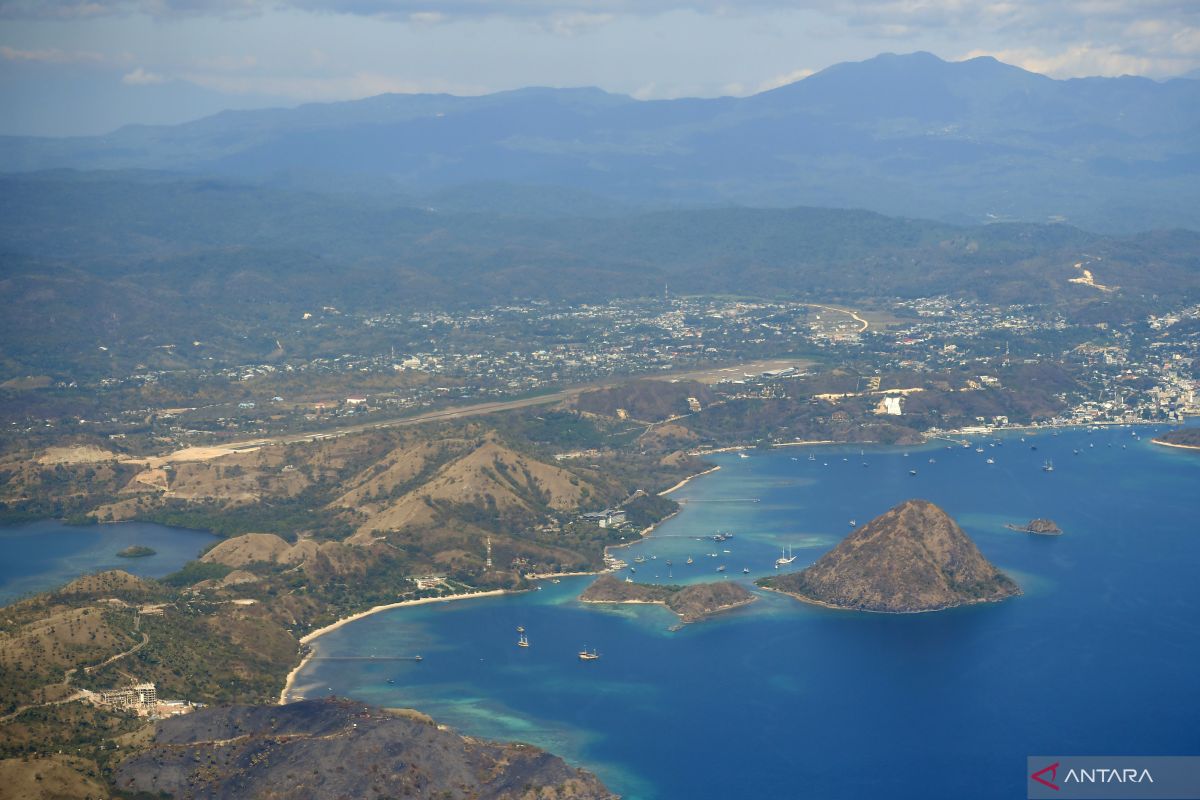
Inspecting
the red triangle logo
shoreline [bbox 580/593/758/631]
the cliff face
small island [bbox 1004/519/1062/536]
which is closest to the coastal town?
small island [bbox 1004/519/1062/536]

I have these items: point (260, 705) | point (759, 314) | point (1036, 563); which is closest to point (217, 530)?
point (260, 705)

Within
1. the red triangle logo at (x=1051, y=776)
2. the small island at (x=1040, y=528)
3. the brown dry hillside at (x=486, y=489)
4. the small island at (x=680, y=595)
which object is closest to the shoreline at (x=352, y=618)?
the small island at (x=680, y=595)

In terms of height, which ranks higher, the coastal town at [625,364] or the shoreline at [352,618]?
the shoreline at [352,618]

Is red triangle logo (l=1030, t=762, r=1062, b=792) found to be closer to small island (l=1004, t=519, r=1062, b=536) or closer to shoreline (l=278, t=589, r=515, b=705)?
shoreline (l=278, t=589, r=515, b=705)

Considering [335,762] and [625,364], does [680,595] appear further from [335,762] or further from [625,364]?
[625,364]

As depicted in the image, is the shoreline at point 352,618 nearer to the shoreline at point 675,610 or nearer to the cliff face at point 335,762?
the shoreline at point 675,610

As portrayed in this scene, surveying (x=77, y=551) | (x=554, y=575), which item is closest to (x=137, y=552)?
(x=77, y=551)
